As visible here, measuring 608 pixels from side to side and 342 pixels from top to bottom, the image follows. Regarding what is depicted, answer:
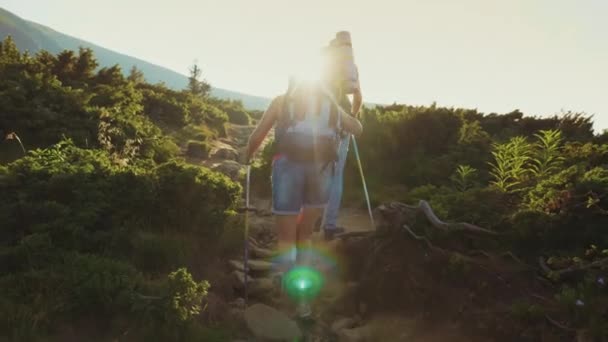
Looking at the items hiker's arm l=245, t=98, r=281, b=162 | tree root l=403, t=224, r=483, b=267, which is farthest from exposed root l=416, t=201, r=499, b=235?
hiker's arm l=245, t=98, r=281, b=162

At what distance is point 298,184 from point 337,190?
1977mm

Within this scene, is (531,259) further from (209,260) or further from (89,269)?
(89,269)

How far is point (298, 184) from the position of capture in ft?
11.3

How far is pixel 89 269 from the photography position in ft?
11.0

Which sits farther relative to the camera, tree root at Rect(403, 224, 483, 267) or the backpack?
tree root at Rect(403, 224, 483, 267)

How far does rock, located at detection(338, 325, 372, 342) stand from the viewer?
3633 millimetres

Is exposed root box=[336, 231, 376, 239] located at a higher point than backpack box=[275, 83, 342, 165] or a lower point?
lower

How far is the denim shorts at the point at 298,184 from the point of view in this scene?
340cm

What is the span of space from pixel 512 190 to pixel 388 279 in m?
2.10

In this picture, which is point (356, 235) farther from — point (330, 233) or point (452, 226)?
point (452, 226)

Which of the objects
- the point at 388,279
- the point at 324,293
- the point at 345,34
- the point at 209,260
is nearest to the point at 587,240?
the point at 388,279

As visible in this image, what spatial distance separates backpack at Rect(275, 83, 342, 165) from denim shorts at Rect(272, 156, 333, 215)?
9 centimetres

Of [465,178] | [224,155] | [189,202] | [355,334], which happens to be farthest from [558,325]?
[224,155]

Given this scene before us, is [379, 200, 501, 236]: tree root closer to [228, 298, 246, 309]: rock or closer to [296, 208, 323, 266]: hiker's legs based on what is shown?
[296, 208, 323, 266]: hiker's legs
